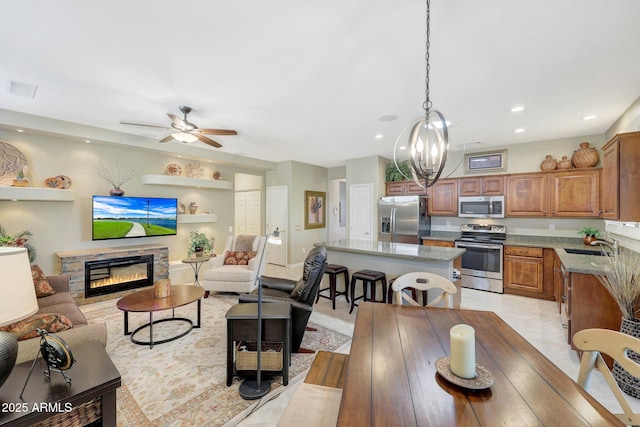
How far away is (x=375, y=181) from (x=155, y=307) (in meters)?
4.70

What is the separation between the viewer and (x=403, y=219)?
18.1 ft

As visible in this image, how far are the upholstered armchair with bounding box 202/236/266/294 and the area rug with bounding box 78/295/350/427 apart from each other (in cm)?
71

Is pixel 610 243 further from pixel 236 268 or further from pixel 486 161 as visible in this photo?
pixel 236 268

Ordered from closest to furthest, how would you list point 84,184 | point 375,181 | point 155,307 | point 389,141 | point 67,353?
1. point 67,353
2. point 155,307
3. point 84,184
4. point 389,141
5. point 375,181

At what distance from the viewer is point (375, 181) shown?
6004 millimetres

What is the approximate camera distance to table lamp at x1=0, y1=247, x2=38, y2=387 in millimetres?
1021

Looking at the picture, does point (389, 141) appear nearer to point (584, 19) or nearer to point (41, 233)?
point (584, 19)

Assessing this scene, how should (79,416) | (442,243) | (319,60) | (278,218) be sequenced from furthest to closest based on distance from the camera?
(278,218)
(442,243)
(319,60)
(79,416)

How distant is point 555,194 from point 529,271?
138 cm

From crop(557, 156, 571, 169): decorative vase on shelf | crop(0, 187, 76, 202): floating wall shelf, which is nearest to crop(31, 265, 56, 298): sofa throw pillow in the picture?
crop(0, 187, 76, 202): floating wall shelf

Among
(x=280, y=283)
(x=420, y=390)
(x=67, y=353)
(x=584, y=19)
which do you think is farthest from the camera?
(x=280, y=283)

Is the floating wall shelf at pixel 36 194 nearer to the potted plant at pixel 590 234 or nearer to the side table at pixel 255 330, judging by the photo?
the side table at pixel 255 330

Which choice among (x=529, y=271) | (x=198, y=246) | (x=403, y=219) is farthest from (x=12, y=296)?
(x=529, y=271)

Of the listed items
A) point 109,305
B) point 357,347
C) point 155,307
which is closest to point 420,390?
point 357,347
